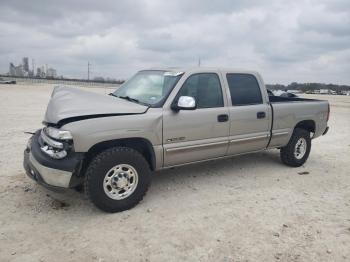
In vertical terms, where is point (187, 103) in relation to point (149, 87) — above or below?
below

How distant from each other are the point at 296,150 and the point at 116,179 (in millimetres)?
4001

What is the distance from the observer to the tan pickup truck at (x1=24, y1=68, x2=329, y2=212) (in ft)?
12.8

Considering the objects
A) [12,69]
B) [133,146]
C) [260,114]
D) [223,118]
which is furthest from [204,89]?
[12,69]

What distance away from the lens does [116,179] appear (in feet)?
13.6

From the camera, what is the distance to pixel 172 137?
181 inches

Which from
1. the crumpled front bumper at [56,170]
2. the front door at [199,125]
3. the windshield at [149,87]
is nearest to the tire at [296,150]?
the front door at [199,125]

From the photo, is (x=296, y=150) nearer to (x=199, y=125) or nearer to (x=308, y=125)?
(x=308, y=125)

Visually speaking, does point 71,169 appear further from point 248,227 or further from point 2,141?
point 2,141

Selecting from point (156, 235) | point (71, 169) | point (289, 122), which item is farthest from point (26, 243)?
point (289, 122)

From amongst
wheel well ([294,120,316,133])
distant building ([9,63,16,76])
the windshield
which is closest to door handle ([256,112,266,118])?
wheel well ([294,120,316,133])

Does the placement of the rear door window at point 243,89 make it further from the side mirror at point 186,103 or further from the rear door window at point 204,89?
the side mirror at point 186,103

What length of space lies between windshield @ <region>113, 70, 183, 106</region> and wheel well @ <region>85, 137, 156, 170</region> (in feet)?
1.83

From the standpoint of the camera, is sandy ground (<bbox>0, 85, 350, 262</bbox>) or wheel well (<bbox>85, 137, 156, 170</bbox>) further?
wheel well (<bbox>85, 137, 156, 170</bbox>)

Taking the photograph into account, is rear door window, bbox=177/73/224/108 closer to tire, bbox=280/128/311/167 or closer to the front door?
the front door
